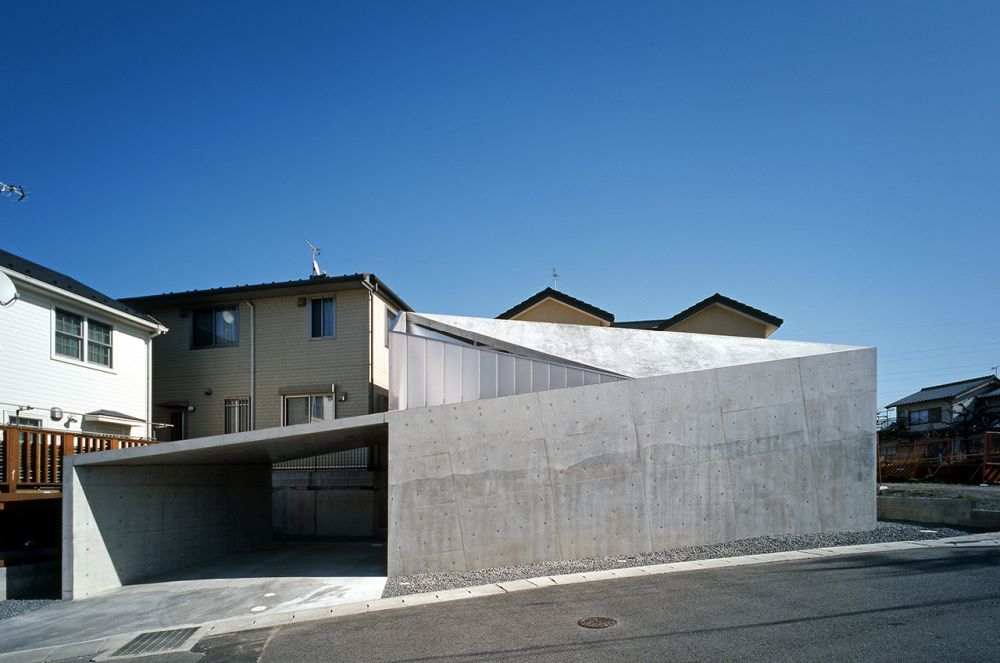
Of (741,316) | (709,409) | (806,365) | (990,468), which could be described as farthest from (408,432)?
(990,468)

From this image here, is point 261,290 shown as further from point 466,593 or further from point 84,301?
point 466,593

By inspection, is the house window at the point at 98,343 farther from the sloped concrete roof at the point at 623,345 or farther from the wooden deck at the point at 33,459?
the sloped concrete roof at the point at 623,345

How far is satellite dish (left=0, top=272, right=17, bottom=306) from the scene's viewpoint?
13138 mm

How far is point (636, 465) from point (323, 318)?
11.1 meters

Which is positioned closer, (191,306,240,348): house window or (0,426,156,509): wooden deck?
(0,426,156,509): wooden deck

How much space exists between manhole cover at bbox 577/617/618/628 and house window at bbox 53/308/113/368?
46.4 ft

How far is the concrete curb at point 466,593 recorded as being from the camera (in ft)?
26.0

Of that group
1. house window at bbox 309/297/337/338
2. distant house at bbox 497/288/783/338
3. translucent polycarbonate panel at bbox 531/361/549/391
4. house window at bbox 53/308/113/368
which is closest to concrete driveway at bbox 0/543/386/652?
translucent polycarbonate panel at bbox 531/361/549/391

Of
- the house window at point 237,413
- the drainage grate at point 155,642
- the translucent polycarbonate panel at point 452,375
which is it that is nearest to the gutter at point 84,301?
the house window at point 237,413

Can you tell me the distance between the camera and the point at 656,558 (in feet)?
35.9

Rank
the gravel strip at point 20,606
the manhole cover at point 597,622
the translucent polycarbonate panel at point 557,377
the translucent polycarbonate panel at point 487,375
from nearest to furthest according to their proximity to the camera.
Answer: the manhole cover at point 597,622 → the gravel strip at point 20,606 → the translucent polycarbonate panel at point 487,375 → the translucent polycarbonate panel at point 557,377

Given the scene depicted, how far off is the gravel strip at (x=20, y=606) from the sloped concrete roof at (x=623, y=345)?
7.71 m

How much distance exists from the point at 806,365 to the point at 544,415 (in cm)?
493

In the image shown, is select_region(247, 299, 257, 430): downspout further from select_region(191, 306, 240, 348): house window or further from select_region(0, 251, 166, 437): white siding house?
select_region(0, 251, 166, 437): white siding house
